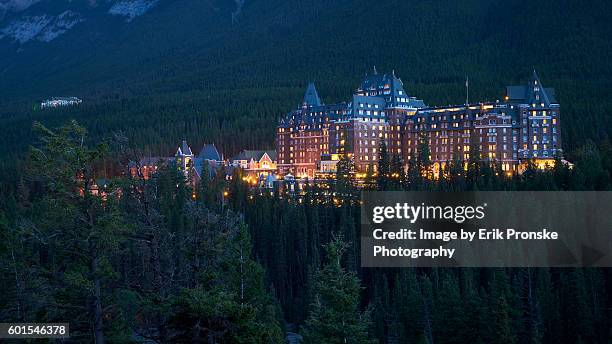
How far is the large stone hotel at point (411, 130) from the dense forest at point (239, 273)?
19.1m

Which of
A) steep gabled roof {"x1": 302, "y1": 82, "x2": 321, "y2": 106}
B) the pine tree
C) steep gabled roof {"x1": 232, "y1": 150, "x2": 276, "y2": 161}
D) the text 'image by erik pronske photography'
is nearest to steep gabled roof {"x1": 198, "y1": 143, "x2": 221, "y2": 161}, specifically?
the text 'image by erik pronske photography'

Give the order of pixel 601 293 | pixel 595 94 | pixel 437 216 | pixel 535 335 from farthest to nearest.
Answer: pixel 595 94
pixel 437 216
pixel 601 293
pixel 535 335

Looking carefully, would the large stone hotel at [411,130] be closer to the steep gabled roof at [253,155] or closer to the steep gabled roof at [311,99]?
the steep gabled roof at [311,99]

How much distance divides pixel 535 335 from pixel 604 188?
3971 cm

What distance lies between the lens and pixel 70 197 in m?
33.1

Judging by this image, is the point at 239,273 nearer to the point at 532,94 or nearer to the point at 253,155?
the point at 532,94

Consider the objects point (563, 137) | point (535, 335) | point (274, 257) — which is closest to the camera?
point (535, 335)

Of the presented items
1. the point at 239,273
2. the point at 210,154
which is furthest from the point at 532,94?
the point at 239,273

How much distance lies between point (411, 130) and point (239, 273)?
121839mm

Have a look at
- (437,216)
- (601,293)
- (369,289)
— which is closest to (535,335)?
(601,293)

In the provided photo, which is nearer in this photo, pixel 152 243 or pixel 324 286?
pixel 152 243

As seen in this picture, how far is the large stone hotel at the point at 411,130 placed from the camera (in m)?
144

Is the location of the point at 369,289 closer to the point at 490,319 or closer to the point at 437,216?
the point at 437,216

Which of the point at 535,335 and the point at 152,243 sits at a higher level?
the point at 152,243
